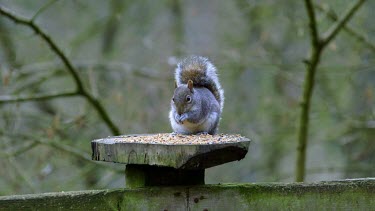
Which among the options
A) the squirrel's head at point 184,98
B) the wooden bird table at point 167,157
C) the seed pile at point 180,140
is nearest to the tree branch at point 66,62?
the squirrel's head at point 184,98

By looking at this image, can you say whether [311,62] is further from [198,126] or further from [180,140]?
[180,140]

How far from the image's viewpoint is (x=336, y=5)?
5.28m

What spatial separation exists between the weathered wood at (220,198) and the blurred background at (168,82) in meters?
2.74

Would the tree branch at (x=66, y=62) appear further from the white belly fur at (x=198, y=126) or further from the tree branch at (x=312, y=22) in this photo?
the white belly fur at (x=198, y=126)

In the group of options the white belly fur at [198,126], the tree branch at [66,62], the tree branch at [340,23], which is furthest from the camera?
the tree branch at [340,23]

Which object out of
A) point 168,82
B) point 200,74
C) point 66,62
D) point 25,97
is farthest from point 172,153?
point 168,82

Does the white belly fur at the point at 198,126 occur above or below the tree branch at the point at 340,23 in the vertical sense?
below

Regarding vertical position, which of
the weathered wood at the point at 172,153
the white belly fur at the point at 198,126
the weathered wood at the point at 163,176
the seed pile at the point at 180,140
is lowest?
the weathered wood at the point at 163,176

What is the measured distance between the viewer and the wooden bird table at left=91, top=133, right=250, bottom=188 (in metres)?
1.64

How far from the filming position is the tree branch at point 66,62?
12.6 ft

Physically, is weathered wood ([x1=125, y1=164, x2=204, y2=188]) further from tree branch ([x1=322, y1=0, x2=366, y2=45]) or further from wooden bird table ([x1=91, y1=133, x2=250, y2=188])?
tree branch ([x1=322, y1=0, x2=366, y2=45])

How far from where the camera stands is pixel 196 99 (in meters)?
2.62

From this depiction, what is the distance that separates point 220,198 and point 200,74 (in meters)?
1.08

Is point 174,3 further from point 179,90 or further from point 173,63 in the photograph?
point 179,90
